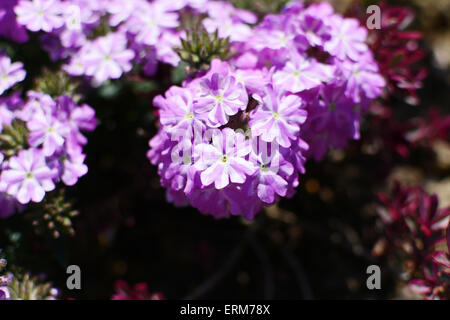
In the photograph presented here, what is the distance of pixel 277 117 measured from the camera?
6.59 feet

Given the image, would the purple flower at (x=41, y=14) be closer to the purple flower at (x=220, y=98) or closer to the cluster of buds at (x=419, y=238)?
the purple flower at (x=220, y=98)

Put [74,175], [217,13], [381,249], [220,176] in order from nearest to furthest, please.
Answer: [220,176] → [74,175] → [217,13] → [381,249]

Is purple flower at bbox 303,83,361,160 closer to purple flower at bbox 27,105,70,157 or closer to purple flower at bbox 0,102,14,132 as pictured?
purple flower at bbox 27,105,70,157

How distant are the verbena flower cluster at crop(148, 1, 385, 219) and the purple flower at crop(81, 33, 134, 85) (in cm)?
36

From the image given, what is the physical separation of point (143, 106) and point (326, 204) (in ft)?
4.64

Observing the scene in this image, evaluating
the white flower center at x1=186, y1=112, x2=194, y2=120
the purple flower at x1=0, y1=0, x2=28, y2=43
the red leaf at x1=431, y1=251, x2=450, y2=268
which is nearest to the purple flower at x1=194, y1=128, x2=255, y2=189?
the white flower center at x1=186, y1=112, x2=194, y2=120

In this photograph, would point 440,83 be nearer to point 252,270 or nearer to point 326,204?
point 326,204

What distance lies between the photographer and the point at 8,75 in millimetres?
2350

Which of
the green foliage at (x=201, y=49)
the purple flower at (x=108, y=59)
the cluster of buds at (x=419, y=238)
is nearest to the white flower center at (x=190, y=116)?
the green foliage at (x=201, y=49)

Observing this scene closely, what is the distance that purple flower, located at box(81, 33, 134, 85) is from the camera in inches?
94.5

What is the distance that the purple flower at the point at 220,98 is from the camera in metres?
1.99

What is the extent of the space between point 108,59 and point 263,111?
931mm

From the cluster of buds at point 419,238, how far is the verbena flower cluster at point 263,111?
0.56 m
